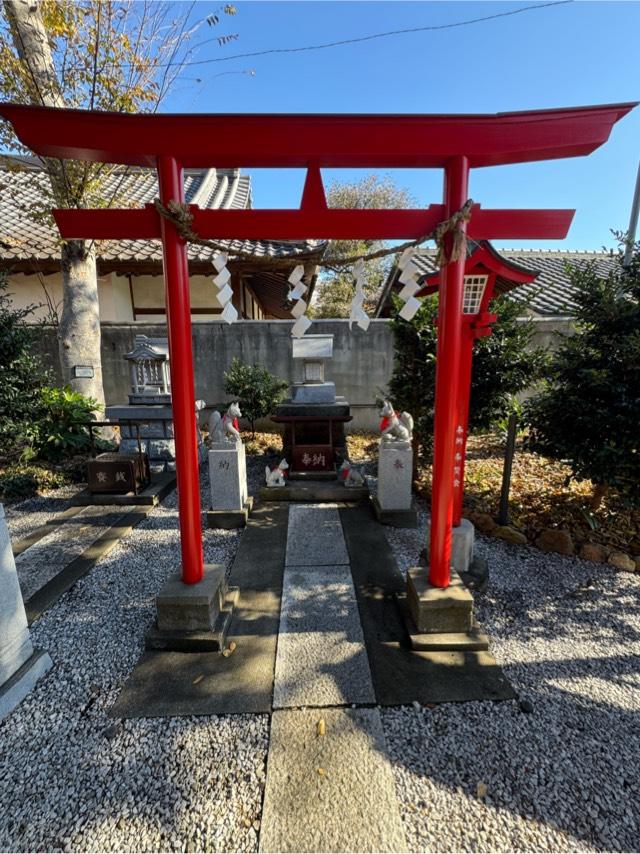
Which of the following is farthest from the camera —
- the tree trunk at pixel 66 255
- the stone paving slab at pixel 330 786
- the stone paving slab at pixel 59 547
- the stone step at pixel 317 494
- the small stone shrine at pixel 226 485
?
the tree trunk at pixel 66 255

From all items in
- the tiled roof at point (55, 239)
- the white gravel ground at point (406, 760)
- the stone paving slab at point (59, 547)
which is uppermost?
the tiled roof at point (55, 239)

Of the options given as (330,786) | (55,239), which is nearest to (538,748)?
(330,786)

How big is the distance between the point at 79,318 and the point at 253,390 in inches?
133

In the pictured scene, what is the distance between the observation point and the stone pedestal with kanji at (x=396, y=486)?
4500mm

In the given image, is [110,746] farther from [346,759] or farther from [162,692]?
[346,759]

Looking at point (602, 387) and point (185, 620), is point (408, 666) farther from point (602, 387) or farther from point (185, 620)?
point (602, 387)

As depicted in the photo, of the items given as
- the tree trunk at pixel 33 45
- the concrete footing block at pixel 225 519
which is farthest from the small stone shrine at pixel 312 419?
the tree trunk at pixel 33 45

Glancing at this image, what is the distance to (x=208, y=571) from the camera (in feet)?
9.23

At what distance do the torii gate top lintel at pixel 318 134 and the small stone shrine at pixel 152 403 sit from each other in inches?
172

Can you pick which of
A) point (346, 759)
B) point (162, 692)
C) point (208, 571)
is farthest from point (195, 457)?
point (346, 759)

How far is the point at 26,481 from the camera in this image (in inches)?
218

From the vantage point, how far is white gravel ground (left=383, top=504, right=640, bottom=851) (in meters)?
1.60

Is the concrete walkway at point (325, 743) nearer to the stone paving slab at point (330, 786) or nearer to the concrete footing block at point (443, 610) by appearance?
the stone paving slab at point (330, 786)

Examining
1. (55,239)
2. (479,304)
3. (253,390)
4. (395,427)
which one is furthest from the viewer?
(55,239)
